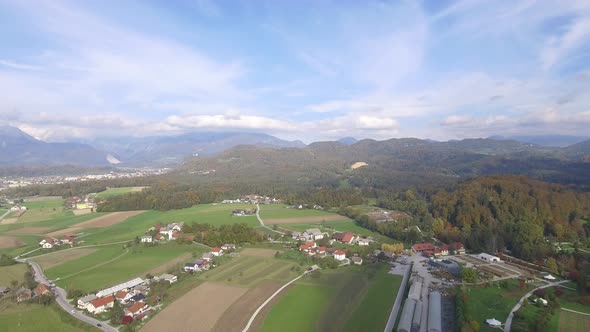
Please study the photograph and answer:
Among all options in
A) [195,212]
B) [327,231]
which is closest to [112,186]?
[195,212]

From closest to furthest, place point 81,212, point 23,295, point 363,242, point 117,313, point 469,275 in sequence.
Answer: point 117,313
point 23,295
point 469,275
point 363,242
point 81,212

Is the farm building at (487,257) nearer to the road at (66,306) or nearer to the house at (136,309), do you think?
the house at (136,309)

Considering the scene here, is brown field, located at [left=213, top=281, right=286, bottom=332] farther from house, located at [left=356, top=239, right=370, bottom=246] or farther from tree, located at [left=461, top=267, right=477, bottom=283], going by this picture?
house, located at [left=356, top=239, right=370, bottom=246]

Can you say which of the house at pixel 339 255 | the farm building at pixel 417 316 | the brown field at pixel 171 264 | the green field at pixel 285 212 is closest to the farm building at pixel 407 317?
the farm building at pixel 417 316

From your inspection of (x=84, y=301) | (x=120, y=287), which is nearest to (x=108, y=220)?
(x=120, y=287)

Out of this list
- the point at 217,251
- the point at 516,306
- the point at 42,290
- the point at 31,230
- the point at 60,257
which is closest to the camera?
the point at 516,306

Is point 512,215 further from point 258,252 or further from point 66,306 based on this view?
point 66,306

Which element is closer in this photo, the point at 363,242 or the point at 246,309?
the point at 246,309
